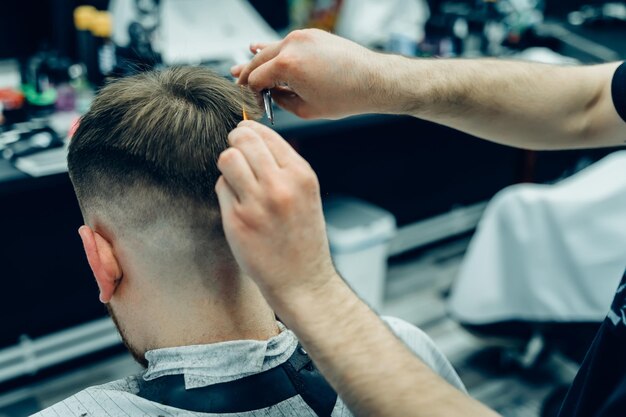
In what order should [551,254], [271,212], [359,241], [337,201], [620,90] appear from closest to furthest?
[271,212] < [620,90] < [551,254] < [359,241] < [337,201]

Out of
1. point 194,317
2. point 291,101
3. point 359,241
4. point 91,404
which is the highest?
point 291,101

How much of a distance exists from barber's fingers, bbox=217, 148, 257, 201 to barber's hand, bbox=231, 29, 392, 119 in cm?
36

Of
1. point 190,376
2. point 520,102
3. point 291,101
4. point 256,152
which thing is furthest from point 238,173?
point 520,102

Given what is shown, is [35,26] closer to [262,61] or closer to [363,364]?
[262,61]

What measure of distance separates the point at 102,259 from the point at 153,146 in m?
0.18

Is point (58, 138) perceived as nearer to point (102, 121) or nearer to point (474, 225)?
point (102, 121)

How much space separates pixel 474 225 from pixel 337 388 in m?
3.09

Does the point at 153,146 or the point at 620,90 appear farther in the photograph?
the point at 620,90

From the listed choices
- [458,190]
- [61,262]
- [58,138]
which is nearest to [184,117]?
[58,138]

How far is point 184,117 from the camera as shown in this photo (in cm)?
88

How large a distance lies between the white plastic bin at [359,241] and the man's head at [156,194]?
4.85 feet

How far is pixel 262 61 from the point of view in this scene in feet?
3.40

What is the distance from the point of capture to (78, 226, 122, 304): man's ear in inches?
34.6

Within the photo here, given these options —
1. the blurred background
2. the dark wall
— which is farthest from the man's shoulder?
the dark wall
